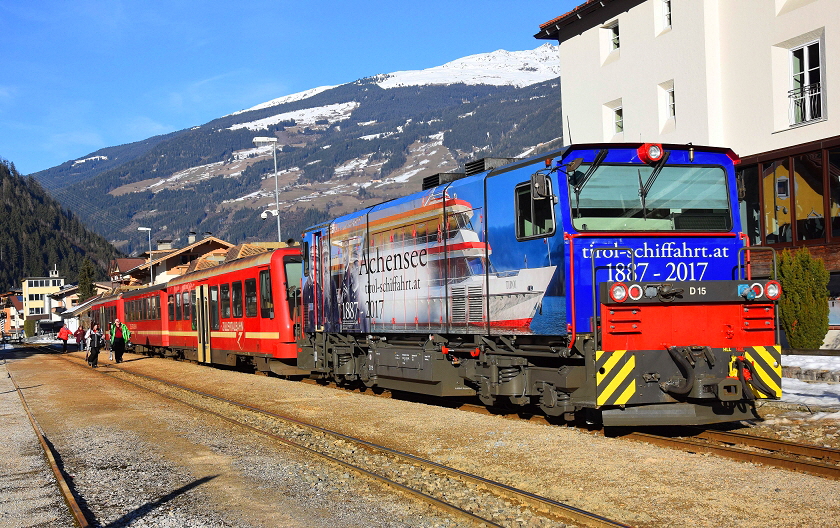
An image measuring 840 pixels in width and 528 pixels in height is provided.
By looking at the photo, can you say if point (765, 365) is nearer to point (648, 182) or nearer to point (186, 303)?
point (648, 182)

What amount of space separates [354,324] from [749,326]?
8.66 m

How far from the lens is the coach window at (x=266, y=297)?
2180cm

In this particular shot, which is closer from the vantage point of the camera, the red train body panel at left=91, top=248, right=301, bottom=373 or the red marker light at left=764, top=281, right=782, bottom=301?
the red marker light at left=764, top=281, right=782, bottom=301

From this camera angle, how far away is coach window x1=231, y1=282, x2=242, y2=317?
963 inches

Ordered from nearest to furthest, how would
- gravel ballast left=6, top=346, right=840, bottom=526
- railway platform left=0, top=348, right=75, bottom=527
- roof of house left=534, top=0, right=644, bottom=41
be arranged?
1. gravel ballast left=6, top=346, right=840, bottom=526
2. railway platform left=0, top=348, right=75, bottom=527
3. roof of house left=534, top=0, right=644, bottom=41

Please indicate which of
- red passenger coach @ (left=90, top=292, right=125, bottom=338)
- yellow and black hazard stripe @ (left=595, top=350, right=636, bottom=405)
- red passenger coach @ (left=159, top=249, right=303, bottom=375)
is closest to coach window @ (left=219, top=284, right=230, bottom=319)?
red passenger coach @ (left=159, top=249, right=303, bottom=375)

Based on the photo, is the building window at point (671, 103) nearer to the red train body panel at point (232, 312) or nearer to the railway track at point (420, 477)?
the red train body panel at point (232, 312)

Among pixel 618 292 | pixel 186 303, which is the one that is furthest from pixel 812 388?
pixel 186 303

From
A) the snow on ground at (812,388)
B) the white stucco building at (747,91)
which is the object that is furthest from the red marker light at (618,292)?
the white stucco building at (747,91)

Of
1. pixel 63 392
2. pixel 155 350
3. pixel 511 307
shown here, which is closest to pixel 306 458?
pixel 511 307

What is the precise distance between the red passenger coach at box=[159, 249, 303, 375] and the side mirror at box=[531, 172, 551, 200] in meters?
11.7

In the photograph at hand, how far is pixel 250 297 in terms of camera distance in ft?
77.2

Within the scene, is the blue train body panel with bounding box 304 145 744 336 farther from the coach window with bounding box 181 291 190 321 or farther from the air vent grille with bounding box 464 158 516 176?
the coach window with bounding box 181 291 190 321

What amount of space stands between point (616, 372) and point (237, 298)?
16.8 meters
